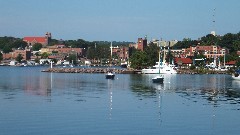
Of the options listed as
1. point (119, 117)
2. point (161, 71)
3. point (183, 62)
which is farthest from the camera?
point (183, 62)

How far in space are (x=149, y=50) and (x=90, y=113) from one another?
9973 cm

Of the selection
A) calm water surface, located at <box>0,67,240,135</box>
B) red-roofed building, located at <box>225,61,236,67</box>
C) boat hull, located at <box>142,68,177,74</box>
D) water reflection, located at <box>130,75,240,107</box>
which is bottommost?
calm water surface, located at <box>0,67,240,135</box>

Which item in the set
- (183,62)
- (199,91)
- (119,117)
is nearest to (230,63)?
(183,62)

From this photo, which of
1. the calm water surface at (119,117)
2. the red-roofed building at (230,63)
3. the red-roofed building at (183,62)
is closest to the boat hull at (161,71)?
the red-roofed building at (230,63)

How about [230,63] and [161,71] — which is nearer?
[161,71]

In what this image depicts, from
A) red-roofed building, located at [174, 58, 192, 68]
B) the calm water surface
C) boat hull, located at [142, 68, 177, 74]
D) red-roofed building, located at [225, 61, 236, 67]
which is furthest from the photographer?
red-roofed building, located at [174, 58, 192, 68]

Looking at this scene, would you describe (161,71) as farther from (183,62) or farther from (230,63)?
(183,62)

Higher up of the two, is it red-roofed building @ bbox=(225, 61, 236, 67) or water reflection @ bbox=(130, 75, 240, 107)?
red-roofed building @ bbox=(225, 61, 236, 67)

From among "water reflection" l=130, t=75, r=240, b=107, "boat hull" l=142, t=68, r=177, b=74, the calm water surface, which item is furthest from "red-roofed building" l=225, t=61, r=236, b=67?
the calm water surface

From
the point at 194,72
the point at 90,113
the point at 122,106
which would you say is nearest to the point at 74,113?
the point at 90,113

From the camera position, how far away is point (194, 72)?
11169 cm

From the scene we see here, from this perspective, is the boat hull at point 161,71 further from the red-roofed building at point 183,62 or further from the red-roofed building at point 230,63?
the red-roofed building at point 183,62

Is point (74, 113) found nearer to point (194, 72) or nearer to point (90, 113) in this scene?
point (90, 113)

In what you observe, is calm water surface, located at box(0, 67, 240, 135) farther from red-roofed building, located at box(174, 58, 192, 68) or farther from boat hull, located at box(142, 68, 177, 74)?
red-roofed building, located at box(174, 58, 192, 68)
